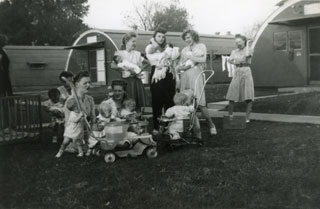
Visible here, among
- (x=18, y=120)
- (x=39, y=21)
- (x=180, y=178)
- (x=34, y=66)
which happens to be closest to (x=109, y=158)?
(x=180, y=178)

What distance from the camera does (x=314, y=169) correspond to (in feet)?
14.9

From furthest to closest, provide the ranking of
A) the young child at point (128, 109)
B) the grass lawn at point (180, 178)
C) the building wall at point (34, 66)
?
Result: the building wall at point (34, 66)
the young child at point (128, 109)
the grass lawn at point (180, 178)

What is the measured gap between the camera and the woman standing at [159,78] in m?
6.79

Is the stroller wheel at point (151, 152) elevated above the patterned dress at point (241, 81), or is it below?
below

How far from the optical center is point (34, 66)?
26656mm

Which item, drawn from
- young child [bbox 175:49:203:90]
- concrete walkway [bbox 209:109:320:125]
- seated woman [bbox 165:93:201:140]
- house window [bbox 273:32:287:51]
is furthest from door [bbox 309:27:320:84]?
seated woman [bbox 165:93:201:140]

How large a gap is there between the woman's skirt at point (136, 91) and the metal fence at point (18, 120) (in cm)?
147

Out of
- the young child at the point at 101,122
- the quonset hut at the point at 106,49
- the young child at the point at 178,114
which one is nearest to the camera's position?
the young child at the point at 101,122

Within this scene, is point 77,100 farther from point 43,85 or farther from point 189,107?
point 43,85

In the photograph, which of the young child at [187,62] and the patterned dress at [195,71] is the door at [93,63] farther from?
the patterned dress at [195,71]

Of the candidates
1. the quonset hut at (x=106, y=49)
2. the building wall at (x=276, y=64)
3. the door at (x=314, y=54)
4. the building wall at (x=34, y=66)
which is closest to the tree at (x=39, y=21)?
the building wall at (x=34, y=66)

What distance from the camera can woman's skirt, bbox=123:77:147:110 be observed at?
6750 millimetres

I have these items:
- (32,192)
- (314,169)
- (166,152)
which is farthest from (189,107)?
(32,192)

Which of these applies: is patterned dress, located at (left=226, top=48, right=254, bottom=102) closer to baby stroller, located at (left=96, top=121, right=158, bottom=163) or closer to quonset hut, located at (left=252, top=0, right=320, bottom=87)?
baby stroller, located at (left=96, top=121, right=158, bottom=163)
